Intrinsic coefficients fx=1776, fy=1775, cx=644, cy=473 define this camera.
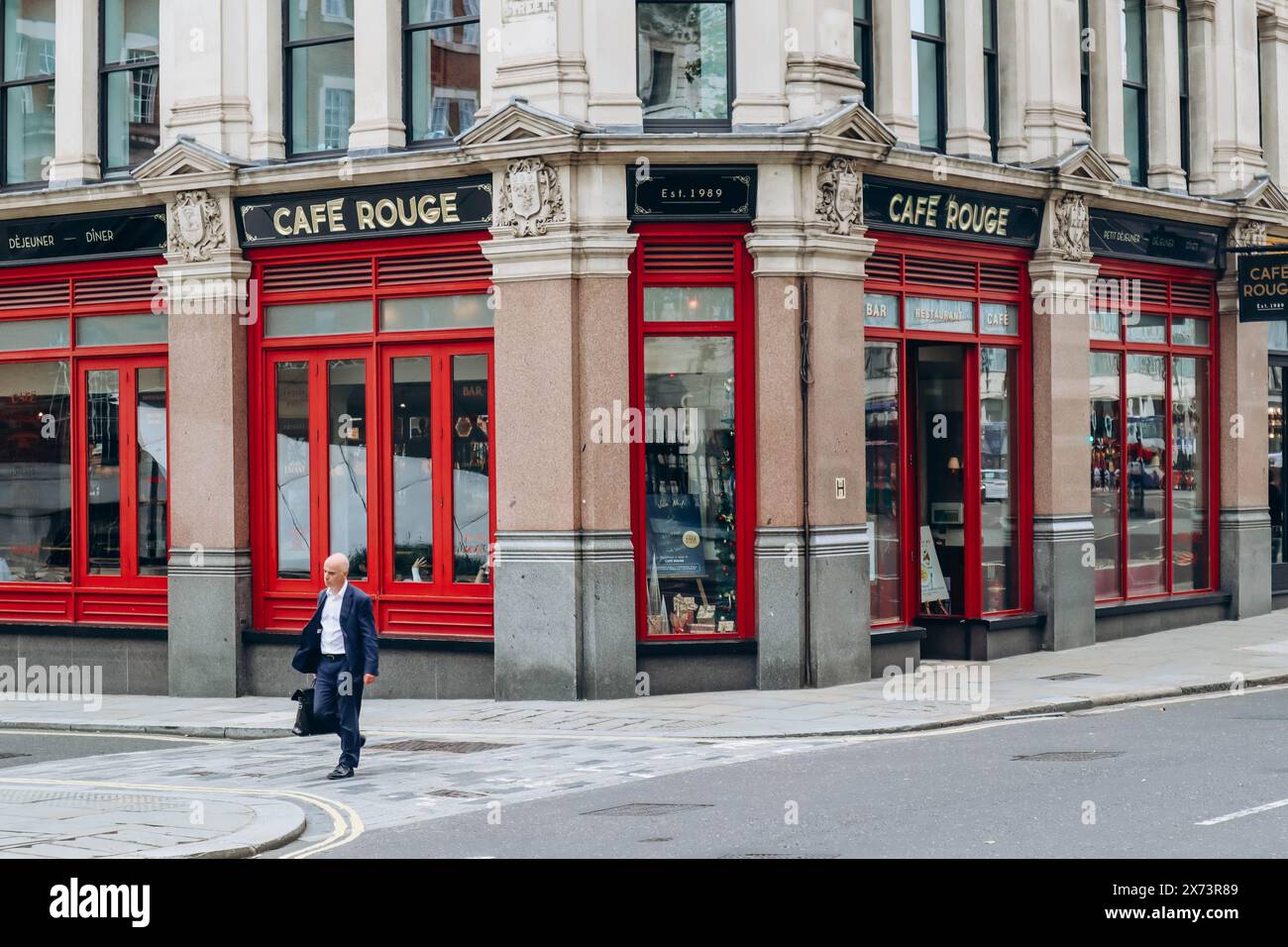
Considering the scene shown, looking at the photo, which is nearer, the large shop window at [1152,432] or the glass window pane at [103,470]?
the glass window pane at [103,470]

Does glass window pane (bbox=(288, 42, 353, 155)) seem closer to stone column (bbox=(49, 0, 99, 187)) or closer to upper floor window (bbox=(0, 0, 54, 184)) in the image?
stone column (bbox=(49, 0, 99, 187))

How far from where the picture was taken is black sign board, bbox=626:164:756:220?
18.5 metres

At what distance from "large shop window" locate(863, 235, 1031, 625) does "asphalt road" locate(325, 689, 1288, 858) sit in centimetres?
582

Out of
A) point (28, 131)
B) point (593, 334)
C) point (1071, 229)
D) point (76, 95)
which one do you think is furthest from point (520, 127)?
point (28, 131)

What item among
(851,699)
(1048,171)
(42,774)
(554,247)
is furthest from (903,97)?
(42,774)

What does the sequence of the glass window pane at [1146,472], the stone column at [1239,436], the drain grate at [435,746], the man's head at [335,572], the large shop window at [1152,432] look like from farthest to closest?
the stone column at [1239,436]
the glass window pane at [1146,472]
the large shop window at [1152,432]
the drain grate at [435,746]
the man's head at [335,572]

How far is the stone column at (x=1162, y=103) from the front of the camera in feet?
80.2

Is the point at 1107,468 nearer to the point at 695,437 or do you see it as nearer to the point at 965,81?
the point at 965,81

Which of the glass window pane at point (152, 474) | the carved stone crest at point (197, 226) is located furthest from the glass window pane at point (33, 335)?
the carved stone crest at point (197, 226)

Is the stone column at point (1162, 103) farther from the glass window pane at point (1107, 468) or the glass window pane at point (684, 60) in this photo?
the glass window pane at point (684, 60)

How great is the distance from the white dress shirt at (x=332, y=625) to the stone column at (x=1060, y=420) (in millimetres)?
10868

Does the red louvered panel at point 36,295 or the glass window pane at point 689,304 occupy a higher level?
the red louvered panel at point 36,295

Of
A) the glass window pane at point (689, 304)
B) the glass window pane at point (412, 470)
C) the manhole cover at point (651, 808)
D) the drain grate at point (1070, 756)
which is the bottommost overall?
the manhole cover at point (651, 808)


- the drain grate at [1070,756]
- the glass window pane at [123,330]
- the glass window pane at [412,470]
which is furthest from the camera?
the glass window pane at [123,330]
